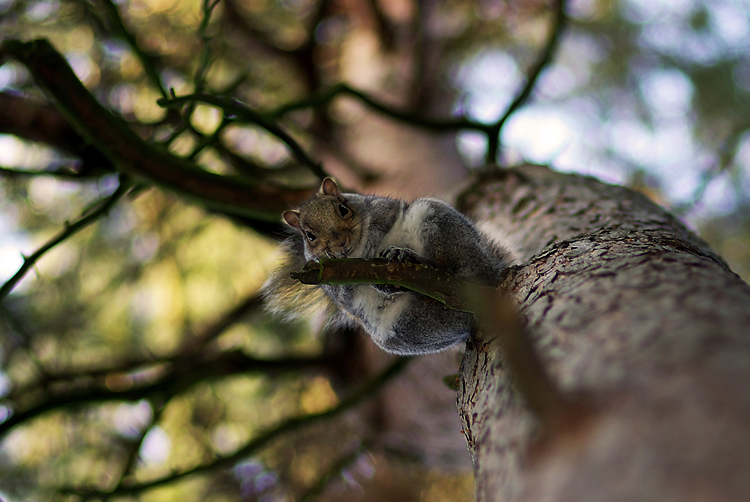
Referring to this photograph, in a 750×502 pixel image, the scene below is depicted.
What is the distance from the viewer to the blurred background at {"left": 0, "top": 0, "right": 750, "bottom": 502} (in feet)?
7.87

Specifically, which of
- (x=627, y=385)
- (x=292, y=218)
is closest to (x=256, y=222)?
(x=292, y=218)

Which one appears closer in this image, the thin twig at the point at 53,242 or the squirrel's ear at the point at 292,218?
the thin twig at the point at 53,242

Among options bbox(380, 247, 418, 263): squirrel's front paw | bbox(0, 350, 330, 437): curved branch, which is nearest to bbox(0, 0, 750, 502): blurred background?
bbox(0, 350, 330, 437): curved branch

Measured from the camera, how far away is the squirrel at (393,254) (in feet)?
4.21

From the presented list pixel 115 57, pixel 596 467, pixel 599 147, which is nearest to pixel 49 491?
pixel 115 57

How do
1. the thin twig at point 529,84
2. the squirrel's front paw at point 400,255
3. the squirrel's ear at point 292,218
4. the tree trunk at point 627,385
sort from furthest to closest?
the thin twig at point 529,84 → the squirrel's ear at point 292,218 → the squirrel's front paw at point 400,255 → the tree trunk at point 627,385

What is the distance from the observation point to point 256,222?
249cm

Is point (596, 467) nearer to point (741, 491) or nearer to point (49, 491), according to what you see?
point (741, 491)

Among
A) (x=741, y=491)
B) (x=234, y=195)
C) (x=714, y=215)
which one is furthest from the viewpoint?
(x=714, y=215)

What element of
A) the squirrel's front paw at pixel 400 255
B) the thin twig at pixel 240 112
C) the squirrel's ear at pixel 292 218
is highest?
the thin twig at pixel 240 112

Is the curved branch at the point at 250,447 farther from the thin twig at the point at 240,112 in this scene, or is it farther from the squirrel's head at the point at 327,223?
the thin twig at the point at 240,112

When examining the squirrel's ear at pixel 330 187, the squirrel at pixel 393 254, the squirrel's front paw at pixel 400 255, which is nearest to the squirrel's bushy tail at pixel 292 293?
the squirrel at pixel 393 254

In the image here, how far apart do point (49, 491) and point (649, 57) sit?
5277 mm

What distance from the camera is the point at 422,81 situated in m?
3.47
